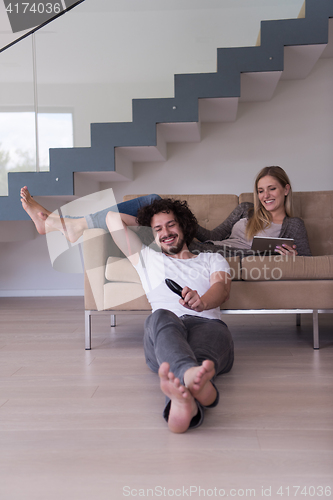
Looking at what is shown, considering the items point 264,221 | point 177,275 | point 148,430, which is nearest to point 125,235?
point 177,275

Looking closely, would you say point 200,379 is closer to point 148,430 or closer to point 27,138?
point 148,430

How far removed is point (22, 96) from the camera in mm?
3057

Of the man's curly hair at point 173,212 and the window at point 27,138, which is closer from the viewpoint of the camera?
the man's curly hair at point 173,212

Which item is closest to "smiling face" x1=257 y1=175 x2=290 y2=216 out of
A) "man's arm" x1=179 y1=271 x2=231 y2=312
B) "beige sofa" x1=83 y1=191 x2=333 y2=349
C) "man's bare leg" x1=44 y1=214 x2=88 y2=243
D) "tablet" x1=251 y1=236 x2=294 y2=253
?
"tablet" x1=251 y1=236 x2=294 y2=253

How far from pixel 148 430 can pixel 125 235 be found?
39.7 inches

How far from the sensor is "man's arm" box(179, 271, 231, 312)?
1.40 metres

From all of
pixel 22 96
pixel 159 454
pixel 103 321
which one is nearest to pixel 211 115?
pixel 22 96

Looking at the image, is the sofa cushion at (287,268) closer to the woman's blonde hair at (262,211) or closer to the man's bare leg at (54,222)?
the woman's blonde hair at (262,211)

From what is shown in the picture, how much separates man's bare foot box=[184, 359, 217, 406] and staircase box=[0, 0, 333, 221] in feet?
7.33

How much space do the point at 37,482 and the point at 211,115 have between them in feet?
10.4

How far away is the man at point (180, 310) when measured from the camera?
1085mm

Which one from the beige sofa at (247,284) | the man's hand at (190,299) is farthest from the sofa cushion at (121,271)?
the man's hand at (190,299)

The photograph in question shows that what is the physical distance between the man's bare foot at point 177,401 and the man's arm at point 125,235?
0.85m

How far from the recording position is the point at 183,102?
3.05m
